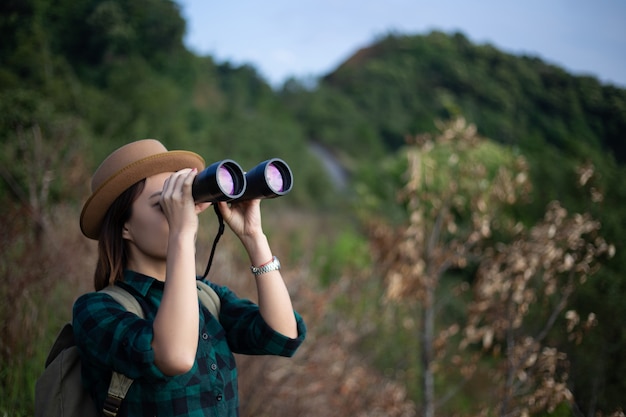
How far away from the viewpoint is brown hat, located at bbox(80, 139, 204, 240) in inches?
61.7

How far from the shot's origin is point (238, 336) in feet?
5.55

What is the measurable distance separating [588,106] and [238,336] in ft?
15.5

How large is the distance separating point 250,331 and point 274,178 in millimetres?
425

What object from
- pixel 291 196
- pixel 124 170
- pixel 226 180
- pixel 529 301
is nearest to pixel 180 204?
pixel 226 180

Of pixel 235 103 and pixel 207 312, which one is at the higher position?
pixel 235 103

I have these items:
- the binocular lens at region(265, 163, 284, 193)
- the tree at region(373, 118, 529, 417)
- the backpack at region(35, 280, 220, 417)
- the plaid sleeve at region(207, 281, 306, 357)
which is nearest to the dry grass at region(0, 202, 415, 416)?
the tree at region(373, 118, 529, 417)

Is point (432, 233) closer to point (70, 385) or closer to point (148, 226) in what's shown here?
point (148, 226)

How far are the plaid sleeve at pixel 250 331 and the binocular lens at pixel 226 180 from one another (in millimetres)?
372

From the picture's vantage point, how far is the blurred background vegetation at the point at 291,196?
11.5 ft

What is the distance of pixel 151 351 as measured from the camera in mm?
1299

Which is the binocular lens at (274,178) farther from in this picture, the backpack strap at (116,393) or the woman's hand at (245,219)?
the backpack strap at (116,393)

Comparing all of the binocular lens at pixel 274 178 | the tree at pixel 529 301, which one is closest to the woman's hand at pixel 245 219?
the binocular lens at pixel 274 178

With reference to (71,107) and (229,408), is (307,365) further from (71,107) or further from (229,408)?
(71,107)

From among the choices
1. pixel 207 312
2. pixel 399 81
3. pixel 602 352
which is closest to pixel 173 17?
pixel 602 352
